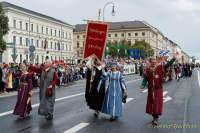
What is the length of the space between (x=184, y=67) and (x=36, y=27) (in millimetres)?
64347

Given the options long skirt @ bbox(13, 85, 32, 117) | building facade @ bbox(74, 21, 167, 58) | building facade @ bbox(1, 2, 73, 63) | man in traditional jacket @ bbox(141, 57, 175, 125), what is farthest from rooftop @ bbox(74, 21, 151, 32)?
man in traditional jacket @ bbox(141, 57, 175, 125)

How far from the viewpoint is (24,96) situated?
42.5 feet

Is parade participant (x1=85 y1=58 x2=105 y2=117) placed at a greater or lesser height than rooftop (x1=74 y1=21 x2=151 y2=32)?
lesser

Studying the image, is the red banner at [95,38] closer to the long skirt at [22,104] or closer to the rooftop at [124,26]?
the long skirt at [22,104]

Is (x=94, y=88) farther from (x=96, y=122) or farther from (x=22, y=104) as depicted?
(x=22, y=104)

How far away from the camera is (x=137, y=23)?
569 ft

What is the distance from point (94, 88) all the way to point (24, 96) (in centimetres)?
198

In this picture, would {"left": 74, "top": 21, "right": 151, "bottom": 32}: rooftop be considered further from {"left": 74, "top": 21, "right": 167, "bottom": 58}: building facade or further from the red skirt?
the red skirt

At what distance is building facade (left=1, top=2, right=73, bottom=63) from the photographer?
9925 centimetres

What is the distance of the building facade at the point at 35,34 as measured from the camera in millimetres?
99250

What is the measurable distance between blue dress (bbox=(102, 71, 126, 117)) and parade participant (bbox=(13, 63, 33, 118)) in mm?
2134

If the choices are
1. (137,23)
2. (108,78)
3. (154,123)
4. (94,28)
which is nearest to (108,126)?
(154,123)

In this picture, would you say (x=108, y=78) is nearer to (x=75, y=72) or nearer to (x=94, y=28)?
(x=94, y=28)

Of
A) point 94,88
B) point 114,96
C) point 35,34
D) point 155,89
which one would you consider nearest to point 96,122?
point 114,96
